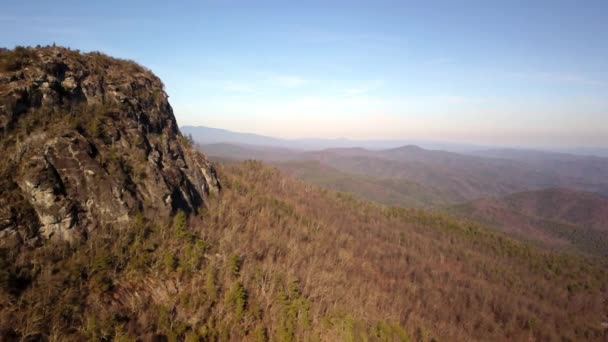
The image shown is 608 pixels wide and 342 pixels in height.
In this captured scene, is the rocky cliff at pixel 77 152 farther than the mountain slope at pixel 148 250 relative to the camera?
Yes

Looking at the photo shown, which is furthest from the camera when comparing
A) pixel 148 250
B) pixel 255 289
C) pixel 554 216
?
pixel 554 216

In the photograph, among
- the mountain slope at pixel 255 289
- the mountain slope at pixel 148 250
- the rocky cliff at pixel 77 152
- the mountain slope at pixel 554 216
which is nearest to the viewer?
the mountain slope at pixel 255 289

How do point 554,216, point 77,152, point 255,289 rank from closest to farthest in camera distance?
1. point 77,152
2. point 255,289
3. point 554,216

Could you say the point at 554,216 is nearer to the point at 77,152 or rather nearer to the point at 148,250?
the point at 148,250

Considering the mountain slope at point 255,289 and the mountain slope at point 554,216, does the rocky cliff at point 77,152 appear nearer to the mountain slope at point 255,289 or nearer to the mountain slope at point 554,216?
the mountain slope at point 255,289

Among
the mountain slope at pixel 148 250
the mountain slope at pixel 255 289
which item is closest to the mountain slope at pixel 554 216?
the mountain slope at pixel 255 289

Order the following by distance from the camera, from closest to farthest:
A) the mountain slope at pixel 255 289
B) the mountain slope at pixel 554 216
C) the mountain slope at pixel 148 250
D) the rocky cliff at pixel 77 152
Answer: the mountain slope at pixel 255 289
the mountain slope at pixel 148 250
the rocky cliff at pixel 77 152
the mountain slope at pixel 554 216

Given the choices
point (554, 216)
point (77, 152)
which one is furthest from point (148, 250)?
point (554, 216)
